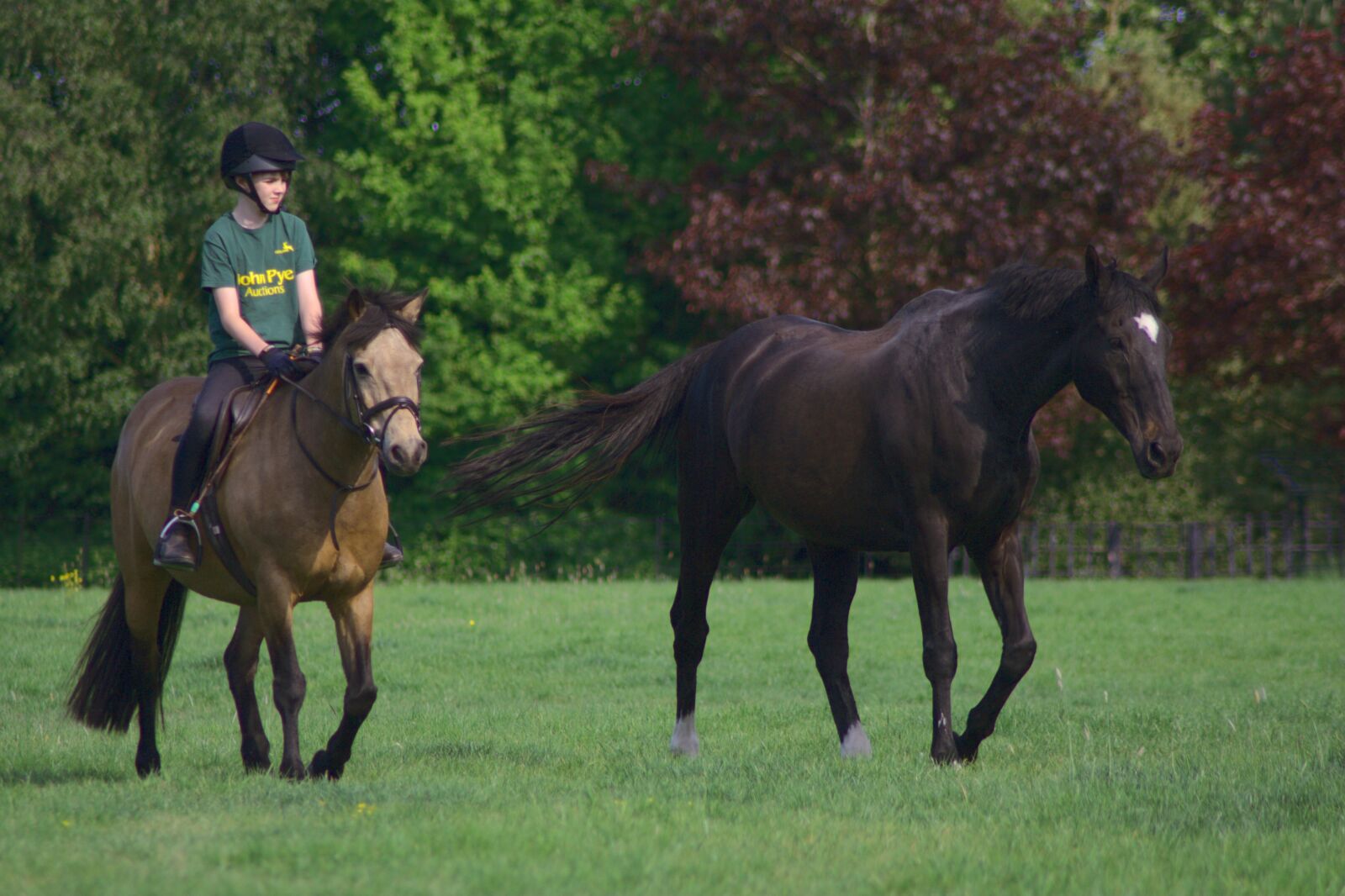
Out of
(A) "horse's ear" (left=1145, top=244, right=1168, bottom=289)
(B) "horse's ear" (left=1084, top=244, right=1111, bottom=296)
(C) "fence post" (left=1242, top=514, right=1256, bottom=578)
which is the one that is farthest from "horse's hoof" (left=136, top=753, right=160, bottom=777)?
(C) "fence post" (left=1242, top=514, right=1256, bottom=578)

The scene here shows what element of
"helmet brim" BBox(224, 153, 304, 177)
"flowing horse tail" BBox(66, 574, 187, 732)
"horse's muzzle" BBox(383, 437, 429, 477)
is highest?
Result: "helmet brim" BBox(224, 153, 304, 177)

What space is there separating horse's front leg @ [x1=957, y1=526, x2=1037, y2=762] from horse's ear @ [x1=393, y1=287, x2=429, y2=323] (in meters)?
3.14

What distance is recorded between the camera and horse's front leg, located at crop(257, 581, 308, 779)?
6.67m

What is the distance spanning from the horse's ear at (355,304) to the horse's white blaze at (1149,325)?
11.9 ft

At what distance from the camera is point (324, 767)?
6789 mm

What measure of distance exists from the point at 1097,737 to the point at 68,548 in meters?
21.3

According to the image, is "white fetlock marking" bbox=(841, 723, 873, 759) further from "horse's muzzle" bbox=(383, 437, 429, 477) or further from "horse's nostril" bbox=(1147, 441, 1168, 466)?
"horse's muzzle" bbox=(383, 437, 429, 477)

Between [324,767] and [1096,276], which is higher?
[1096,276]

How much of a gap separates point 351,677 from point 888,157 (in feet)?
59.2

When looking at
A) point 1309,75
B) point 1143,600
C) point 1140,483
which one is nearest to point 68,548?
point 1143,600

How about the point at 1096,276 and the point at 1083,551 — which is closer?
the point at 1096,276

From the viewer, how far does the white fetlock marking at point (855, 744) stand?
7684 mm

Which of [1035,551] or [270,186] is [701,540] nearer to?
[270,186]

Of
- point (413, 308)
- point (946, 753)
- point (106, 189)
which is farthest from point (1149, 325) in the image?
point (106, 189)
